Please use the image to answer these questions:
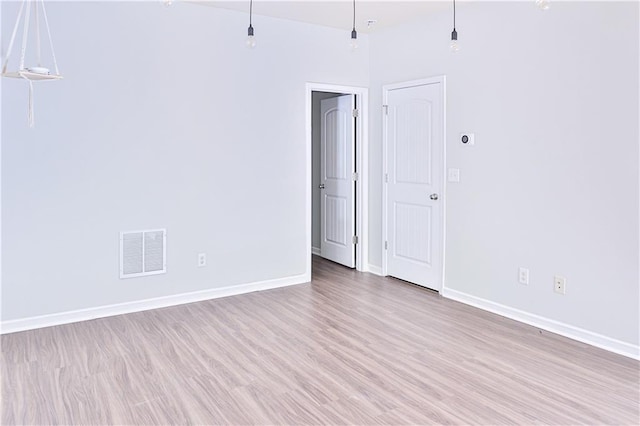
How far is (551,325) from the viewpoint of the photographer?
12.4 ft

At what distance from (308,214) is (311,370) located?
2.31 metres

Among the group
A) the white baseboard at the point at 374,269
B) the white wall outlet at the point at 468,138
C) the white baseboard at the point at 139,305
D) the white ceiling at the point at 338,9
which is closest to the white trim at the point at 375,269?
the white baseboard at the point at 374,269

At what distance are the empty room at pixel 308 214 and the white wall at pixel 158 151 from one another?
0.06 feet

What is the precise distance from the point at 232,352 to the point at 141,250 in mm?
1429

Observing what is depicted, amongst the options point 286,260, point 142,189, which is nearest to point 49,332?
point 142,189

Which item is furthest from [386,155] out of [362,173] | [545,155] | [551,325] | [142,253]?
[142,253]

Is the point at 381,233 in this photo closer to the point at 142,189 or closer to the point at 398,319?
the point at 398,319

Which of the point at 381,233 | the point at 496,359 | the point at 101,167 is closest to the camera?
the point at 496,359

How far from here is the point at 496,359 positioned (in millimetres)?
3256

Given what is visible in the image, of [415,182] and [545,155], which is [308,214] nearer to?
[415,182]

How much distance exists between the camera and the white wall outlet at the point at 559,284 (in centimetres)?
368

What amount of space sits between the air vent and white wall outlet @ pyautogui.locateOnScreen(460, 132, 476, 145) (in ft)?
9.00

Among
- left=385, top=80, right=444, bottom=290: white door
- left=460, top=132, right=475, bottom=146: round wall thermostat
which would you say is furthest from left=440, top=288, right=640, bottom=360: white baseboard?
left=460, top=132, right=475, bottom=146: round wall thermostat

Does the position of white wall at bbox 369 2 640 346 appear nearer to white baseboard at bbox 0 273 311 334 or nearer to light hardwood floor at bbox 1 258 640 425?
light hardwood floor at bbox 1 258 640 425
